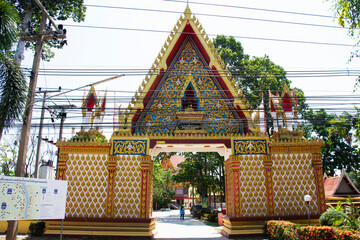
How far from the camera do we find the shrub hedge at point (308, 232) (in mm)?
8883

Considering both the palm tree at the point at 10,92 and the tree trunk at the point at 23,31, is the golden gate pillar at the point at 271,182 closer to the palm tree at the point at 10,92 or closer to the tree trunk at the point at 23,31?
the palm tree at the point at 10,92

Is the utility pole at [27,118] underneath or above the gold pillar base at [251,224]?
above

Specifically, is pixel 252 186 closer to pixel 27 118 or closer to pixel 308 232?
pixel 308 232

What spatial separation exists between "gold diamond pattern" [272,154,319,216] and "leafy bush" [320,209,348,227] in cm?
186

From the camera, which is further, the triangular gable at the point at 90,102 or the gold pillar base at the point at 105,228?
the triangular gable at the point at 90,102

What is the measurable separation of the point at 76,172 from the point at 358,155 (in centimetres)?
3922

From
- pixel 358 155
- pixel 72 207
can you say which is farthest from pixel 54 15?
pixel 358 155

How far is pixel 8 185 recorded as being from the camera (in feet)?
26.9

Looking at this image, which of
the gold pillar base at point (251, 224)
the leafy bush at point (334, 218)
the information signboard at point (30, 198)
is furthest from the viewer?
the gold pillar base at point (251, 224)

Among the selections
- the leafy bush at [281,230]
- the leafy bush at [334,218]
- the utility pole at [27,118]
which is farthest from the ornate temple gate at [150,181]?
the utility pole at [27,118]

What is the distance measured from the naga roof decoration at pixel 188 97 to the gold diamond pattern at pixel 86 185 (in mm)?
2255

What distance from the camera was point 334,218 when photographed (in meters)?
11.5

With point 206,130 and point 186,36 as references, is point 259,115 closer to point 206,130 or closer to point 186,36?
point 206,130

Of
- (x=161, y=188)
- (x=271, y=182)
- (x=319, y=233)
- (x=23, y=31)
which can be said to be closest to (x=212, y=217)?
(x=271, y=182)
